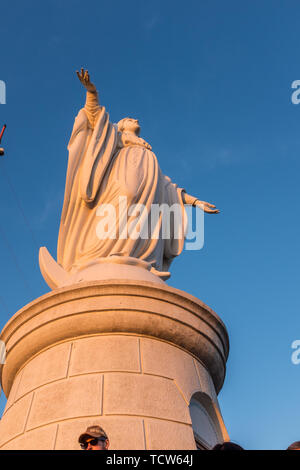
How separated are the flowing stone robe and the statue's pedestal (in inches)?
60.7

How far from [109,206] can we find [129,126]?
3.11 metres

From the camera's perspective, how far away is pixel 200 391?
5.84 m

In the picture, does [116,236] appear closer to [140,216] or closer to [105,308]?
[140,216]

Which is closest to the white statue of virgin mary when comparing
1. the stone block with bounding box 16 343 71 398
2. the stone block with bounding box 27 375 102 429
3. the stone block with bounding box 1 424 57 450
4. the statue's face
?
the statue's face

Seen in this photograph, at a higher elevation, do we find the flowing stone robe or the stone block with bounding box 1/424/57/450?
the flowing stone robe

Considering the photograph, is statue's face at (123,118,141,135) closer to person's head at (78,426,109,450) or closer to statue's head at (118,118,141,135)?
statue's head at (118,118,141,135)

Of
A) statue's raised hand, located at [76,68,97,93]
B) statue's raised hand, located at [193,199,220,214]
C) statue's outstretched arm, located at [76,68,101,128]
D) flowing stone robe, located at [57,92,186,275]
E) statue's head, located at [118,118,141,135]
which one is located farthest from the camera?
statue's head, located at [118,118,141,135]

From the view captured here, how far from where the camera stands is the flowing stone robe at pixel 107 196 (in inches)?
316

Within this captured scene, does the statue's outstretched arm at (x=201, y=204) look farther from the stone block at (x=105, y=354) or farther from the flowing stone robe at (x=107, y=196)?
the stone block at (x=105, y=354)

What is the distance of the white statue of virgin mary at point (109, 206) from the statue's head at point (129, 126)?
906 mm

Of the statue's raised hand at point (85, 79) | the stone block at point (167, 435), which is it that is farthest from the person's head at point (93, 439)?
the statue's raised hand at point (85, 79)

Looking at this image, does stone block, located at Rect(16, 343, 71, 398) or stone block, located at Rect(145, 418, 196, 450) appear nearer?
stone block, located at Rect(145, 418, 196, 450)

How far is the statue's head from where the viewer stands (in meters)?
10.8
